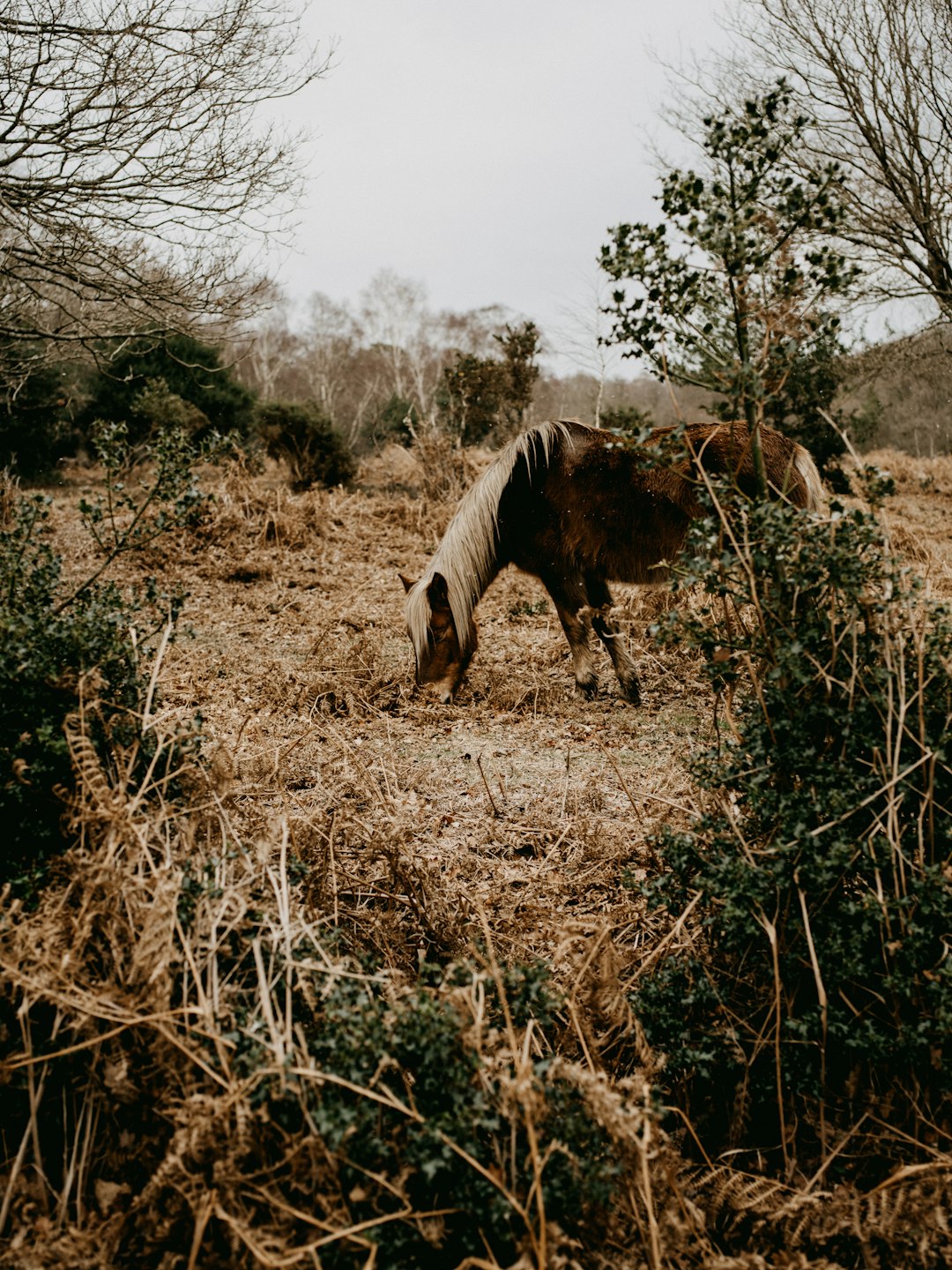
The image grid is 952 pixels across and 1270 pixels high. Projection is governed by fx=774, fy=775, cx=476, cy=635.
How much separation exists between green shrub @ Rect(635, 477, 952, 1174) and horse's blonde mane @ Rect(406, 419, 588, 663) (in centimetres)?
332

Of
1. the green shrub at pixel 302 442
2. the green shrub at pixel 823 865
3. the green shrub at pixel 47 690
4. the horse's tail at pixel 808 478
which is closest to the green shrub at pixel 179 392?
the green shrub at pixel 302 442

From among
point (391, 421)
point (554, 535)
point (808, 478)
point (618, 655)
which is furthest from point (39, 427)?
point (808, 478)

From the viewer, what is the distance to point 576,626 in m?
5.98

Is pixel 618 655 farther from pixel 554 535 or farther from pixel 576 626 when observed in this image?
pixel 554 535

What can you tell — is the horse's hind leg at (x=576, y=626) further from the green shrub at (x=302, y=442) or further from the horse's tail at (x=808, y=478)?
the green shrub at (x=302, y=442)

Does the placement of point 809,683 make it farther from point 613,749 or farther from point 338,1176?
point 613,749

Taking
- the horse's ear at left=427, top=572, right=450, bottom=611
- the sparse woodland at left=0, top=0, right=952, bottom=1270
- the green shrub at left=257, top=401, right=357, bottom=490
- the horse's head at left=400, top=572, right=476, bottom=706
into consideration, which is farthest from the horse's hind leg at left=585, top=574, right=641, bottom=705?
the green shrub at left=257, top=401, right=357, bottom=490

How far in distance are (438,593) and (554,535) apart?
0.96 meters

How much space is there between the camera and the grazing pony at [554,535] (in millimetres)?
5430

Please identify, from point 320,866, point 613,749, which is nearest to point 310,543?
point 613,749

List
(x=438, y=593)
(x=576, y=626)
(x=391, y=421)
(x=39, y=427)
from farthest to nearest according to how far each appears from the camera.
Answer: (x=391, y=421) → (x=39, y=427) → (x=576, y=626) → (x=438, y=593)

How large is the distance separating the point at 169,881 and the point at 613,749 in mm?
3245

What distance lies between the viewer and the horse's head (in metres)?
5.62

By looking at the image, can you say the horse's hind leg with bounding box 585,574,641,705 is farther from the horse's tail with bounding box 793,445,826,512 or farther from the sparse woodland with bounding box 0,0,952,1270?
the sparse woodland with bounding box 0,0,952,1270
